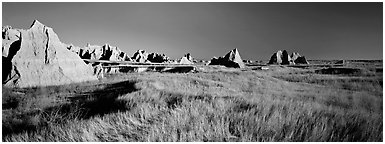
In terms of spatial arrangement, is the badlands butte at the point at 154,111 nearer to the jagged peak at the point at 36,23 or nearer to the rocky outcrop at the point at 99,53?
the jagged peak at the point at 36,23

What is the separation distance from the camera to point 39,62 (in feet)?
36.6

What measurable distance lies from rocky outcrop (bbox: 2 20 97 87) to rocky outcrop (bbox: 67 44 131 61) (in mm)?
18552

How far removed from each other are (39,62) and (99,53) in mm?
24019

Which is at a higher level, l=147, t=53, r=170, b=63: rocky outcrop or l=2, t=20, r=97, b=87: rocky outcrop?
l=147, t=53, r=170, b=63: rocky outcrop

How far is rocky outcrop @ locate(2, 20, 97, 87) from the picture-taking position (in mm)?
10293

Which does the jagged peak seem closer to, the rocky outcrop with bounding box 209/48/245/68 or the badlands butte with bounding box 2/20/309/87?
the badlands butte with bounding box 2/20/309/87

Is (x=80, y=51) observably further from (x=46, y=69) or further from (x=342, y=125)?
(x=342, y=125)

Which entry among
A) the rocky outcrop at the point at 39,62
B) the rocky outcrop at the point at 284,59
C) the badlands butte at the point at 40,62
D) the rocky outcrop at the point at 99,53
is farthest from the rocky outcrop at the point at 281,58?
the rocky outcrop at the point at 39,62

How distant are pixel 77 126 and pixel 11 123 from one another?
113 inches

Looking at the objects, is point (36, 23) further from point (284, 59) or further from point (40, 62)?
point (284, 59)

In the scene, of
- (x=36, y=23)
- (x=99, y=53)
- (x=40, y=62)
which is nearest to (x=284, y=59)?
(x=99, y=53)

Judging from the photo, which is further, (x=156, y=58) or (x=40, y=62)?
(x=156, y=58)

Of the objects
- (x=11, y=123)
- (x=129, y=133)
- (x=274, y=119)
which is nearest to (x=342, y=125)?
(x=274, y=119)

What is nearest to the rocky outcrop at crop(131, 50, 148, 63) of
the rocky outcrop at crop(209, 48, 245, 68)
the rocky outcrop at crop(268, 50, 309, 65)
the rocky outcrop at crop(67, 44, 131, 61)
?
the rocky outcrop at crop(67, 44, 131, 61)
